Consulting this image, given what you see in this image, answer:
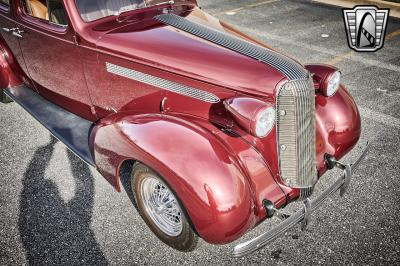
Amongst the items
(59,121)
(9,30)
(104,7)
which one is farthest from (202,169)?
(9,30)

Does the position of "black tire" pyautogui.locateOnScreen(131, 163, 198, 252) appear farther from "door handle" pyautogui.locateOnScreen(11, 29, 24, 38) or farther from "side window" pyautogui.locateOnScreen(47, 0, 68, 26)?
"door handle" pyautogui.locateOnScreen(11, 29, 24, 38)

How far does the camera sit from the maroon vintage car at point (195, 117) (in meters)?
2.17

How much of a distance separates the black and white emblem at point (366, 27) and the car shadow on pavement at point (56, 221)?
546cm

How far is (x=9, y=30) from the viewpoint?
3.81 metres

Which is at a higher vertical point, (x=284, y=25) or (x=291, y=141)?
(x=291, y=141)

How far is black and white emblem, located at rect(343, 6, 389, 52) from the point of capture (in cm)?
645

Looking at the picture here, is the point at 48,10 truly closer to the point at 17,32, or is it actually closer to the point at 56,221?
the point at 17,32

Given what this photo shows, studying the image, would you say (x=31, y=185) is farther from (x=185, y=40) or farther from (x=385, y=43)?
(x=385, y=43)

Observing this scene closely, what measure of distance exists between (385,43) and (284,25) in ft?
6.98

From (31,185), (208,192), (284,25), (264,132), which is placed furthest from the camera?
(284,25)

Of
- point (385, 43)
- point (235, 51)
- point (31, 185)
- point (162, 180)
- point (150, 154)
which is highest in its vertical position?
point (235, 51)

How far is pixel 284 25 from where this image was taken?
7641mm

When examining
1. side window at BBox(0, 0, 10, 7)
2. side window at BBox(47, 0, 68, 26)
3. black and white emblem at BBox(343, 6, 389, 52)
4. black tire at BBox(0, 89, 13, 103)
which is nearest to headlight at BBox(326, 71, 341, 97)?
side window at BBox(47, 0, 68, 26)

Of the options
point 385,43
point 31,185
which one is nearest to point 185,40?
point 31,185
